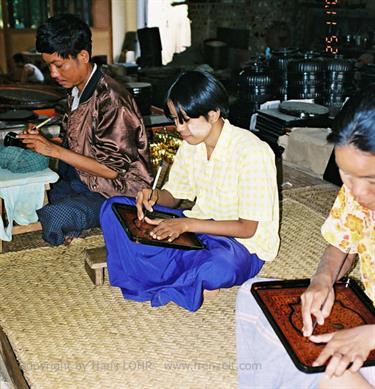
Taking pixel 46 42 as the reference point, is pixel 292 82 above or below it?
below

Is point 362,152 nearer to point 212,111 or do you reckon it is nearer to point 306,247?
point 212,111

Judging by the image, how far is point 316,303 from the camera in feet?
4.16

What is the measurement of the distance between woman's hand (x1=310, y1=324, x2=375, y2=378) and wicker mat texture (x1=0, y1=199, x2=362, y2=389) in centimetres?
72

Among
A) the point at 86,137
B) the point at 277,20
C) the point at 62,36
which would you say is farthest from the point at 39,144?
the point at 277,20

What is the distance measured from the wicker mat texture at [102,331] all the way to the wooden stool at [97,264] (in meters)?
0.04

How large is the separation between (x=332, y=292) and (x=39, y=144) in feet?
5.12

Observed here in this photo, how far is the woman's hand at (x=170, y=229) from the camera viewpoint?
1.83 m

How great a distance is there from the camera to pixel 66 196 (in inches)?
107

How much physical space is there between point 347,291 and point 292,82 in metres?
3.58

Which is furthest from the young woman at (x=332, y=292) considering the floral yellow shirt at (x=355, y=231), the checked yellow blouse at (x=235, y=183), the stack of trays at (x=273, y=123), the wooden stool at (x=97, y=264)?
the stack of trays at (x=273, y=123)

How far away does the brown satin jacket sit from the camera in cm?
243

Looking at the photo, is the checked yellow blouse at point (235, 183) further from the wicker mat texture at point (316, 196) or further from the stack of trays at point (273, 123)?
the stack of trays at point (273, 123)

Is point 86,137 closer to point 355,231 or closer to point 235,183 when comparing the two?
point 235,183

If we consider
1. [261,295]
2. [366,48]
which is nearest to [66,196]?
[261,295]
